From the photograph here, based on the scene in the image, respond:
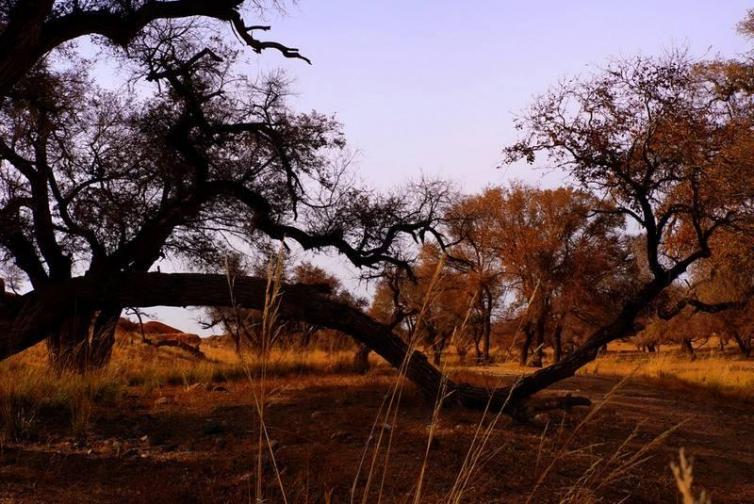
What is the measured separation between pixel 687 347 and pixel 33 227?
3709 cm

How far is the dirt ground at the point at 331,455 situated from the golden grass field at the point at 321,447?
19mm

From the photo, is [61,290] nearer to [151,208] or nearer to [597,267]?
[151,208]

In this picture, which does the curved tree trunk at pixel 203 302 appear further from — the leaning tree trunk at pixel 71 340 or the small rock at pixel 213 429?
the small rock at pixel 213 429

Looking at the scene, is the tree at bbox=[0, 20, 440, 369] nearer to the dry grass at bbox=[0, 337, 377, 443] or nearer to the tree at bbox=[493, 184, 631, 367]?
the dry grass at bbox=[0, 337, 377, 443]

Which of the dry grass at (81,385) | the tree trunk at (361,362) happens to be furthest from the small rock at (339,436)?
the tree trunk at (361,362)

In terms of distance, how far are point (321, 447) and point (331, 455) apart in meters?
0.24

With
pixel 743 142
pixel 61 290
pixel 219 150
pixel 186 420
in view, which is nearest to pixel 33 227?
pixel 219 150

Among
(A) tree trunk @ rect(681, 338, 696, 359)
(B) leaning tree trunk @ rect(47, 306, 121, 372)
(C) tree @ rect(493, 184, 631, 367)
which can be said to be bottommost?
(A) tree trunk @ rect(681, 338, 696, 359)

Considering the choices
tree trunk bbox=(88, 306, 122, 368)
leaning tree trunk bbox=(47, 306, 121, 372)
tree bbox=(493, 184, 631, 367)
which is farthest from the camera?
tree bbox=(493, 184, 631, 367)

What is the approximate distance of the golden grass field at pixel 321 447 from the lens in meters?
3.73

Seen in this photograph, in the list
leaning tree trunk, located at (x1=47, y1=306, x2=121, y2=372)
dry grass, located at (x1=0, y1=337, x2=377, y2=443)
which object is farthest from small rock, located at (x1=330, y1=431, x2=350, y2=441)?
leaning tree trunk, located at (x1=47, y1=306, x2=121, y2=372)

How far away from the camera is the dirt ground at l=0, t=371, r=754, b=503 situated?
3.82 meters

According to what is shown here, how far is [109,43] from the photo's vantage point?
1002cm

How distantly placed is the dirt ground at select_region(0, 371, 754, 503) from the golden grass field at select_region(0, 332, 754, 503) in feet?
0.06
